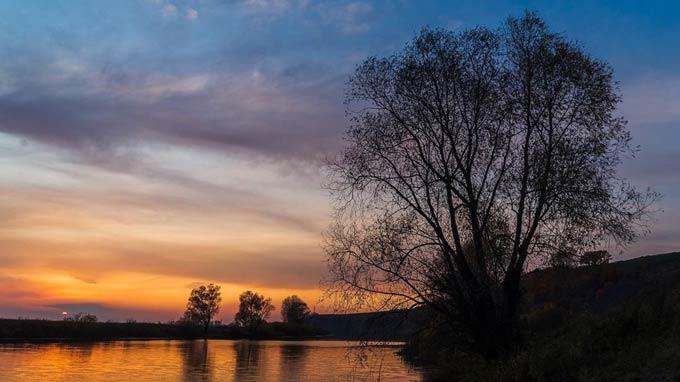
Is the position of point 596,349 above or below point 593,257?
below

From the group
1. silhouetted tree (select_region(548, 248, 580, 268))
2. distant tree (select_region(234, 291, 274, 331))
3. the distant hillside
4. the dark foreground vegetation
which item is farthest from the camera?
distant tree (select_region(234, 291, 274, 331))

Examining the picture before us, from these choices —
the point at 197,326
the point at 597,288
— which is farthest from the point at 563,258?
the point at 197,326

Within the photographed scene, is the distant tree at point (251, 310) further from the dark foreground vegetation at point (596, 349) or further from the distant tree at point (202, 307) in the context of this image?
the dark foreground vegetation at point (596, 349)

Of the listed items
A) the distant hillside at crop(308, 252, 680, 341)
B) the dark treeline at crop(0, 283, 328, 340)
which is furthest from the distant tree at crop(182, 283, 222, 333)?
the distant hillside at crop(308, 252, 680, 341)

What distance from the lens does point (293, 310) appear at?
612ft

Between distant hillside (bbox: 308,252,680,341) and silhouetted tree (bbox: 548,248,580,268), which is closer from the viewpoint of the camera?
silhouetted tree (bbox: 548,248,580,268)

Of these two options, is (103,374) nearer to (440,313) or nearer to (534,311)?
(440,313)

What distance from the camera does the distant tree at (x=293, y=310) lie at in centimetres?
18289

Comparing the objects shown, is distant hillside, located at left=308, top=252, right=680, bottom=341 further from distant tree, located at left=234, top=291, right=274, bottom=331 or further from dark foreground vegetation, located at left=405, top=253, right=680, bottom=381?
distant tree, located at left=234, top=291, right=274, bottom=331

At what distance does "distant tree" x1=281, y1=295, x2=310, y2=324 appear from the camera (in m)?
183

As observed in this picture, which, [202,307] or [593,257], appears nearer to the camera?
[593,257]

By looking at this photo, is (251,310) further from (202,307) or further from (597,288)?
(597,288)

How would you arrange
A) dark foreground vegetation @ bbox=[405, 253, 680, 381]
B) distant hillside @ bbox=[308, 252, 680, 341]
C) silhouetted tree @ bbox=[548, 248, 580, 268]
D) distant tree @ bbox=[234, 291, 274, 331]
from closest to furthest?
1. dark foreground vegetation @ bbox=[405, 253, 680, 381]
2. silhouetted tree @ bbox=[548, 248, 580, 268]
3. distant hillside @ bbox=[308, 252, 680, 341]
4. distant tree @ bbox=[234, 291, 274, 331]

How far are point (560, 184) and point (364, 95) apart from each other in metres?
7.38
